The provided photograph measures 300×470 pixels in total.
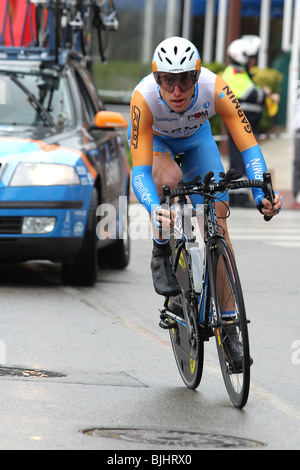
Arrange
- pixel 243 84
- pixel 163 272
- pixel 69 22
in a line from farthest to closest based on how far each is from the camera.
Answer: pixel 243 84
pixel 69 22
pixel 163 272

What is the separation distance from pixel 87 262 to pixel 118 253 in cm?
153

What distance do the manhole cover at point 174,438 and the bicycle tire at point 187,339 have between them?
36.4 inches

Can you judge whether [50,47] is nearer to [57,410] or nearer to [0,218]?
[0,218]

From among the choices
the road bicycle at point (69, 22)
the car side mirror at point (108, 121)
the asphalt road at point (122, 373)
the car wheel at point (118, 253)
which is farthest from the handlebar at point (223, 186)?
the road bicycle at point (69, 22)

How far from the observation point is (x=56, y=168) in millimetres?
9328

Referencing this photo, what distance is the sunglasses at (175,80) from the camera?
6.18 meters

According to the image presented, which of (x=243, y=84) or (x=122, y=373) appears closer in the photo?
(x=122, y=373)

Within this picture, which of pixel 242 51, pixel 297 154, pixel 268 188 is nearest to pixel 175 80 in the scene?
pixel 268 188

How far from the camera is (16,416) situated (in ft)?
17.9

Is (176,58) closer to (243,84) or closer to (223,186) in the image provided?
(223,186)

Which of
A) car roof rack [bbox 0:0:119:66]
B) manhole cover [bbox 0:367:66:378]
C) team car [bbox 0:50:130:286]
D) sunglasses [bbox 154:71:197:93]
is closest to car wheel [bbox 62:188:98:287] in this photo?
team car [bbox 0:50:130:286]

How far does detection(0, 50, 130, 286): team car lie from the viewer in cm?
929

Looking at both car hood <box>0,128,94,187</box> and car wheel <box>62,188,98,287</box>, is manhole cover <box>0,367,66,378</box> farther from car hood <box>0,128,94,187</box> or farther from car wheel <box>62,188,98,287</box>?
car wheel <box>62,188,98,287</box>

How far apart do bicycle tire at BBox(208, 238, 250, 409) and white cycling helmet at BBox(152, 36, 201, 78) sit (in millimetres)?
959
